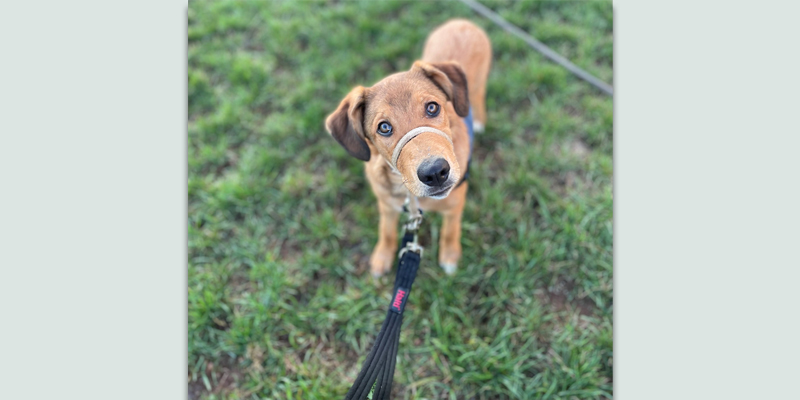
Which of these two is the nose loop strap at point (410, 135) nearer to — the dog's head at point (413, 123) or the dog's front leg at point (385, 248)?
the dog's head at point (413, 123)

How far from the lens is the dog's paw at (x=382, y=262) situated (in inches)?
192

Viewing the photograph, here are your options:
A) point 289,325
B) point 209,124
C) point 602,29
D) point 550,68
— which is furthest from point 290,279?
point 602,29

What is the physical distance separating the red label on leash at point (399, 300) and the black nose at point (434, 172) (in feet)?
3.74

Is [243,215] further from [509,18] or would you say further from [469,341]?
[509,18]

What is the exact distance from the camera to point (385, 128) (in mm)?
3424

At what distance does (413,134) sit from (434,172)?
1.25 ft

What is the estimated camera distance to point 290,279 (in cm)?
491

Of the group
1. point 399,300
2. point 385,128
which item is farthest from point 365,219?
point 385,128

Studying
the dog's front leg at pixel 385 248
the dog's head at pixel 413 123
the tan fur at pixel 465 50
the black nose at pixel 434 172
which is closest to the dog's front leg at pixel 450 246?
the dog's front leg at pixel 385 248

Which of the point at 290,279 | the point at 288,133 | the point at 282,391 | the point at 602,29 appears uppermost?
the point at 602,29

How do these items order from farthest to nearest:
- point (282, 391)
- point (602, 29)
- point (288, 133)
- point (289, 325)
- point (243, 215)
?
1. point (602, 29)
2. point (288, 133)
3. point (243, 215)
4. point (289, 325)
5. point (282, 391)

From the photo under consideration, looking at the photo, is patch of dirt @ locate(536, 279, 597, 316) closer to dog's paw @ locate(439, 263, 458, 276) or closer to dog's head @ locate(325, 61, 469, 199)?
dog's paw @ locate(439, 263, 458, 276)

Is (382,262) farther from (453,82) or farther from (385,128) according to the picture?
(453,82)
